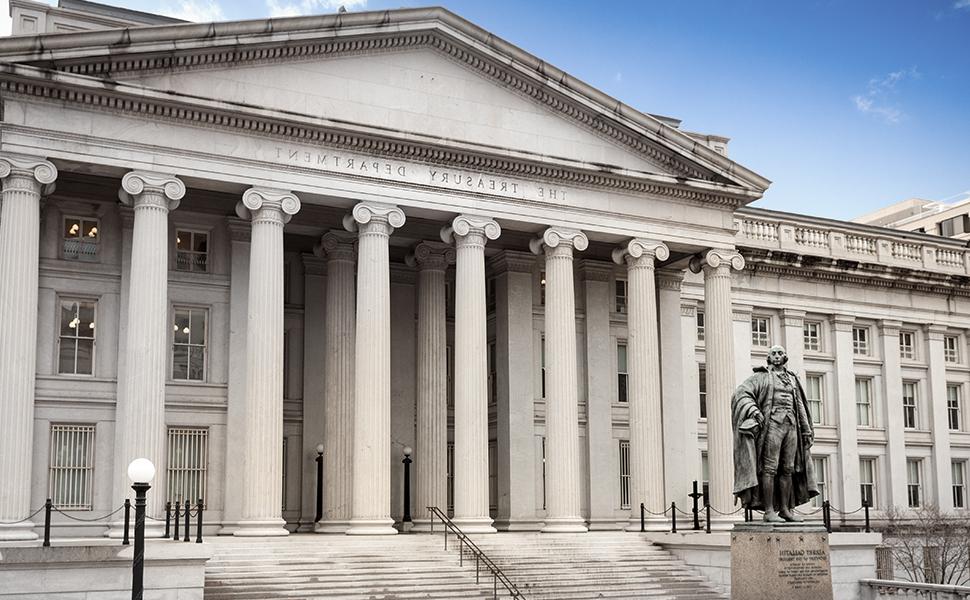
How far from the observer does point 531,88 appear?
36375 mm

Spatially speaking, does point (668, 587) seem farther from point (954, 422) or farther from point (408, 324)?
point (954, 422)

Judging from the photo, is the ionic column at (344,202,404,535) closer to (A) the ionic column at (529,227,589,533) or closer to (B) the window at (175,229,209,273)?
(B) the window at (175,229,209,273)

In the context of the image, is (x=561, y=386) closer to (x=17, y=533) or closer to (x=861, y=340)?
(x=17, y=533)

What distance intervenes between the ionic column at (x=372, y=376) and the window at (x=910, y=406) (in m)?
25.8

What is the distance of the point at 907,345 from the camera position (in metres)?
49.8

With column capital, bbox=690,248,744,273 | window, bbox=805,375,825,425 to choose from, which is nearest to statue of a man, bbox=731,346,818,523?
column capital, bbox=690,248,744,273

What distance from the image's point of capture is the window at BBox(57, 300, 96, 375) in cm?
3303

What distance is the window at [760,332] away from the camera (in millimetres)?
46062

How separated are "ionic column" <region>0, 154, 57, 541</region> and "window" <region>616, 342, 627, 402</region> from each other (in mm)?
20229

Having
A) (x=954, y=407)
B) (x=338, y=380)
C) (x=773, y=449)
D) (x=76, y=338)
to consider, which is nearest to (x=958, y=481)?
(x=954, y=407)

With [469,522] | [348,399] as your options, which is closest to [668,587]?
[469,522]

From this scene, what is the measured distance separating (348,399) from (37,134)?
38.8 feet

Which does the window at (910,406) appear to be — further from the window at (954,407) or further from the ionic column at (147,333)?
the ionic column at (147,333)

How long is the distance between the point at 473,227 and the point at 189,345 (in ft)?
29.8
